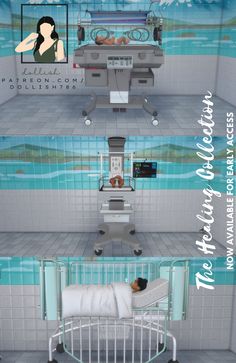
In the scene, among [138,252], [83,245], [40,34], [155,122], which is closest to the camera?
[138,252]

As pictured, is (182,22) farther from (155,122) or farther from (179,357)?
(179,357)

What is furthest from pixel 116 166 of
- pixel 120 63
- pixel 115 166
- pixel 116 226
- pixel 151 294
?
pixel 151 294

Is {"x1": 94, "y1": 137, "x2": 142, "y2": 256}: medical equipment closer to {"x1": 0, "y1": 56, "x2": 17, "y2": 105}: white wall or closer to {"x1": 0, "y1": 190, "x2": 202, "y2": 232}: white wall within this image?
{"x1": 0, "y1": 190, "x2": 202, "y2": 232}: white wall

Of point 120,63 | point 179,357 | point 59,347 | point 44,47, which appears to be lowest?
point 179,357

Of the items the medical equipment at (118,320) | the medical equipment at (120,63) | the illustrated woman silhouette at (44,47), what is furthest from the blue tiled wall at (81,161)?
the illustrated woman silhouette at (44,47)

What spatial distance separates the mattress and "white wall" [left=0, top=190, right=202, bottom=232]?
101 centimetres

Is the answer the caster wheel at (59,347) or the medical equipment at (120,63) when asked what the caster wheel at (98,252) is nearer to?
the caster wheel at (59,347)

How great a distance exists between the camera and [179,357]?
3066 mm

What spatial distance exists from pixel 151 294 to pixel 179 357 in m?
0.91

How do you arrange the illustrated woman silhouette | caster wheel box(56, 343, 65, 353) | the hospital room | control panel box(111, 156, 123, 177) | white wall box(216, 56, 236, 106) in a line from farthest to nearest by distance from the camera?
→ the illustrated woman silhouette < white wall box(216, 56, 236, 106) < control panel box(111, 156, 123, 177) < caster wheel box(56, 343, 65, 353) < the hospital room

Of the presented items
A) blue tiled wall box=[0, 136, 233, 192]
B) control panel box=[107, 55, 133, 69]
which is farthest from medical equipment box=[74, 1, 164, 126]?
blue tiled wall box=[0, 136, 233, 192]

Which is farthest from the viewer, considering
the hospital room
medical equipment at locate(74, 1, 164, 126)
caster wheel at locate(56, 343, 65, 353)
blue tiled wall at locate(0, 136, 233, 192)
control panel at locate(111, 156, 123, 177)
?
medical equipment at locate(74, 1, 164, 126)

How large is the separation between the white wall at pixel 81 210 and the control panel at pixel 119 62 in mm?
1120

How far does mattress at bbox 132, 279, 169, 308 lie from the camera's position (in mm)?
2457
